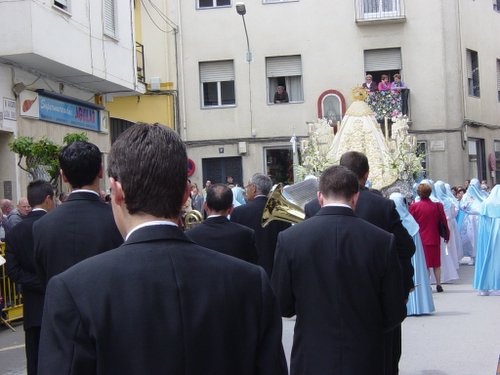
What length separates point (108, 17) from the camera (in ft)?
64.5

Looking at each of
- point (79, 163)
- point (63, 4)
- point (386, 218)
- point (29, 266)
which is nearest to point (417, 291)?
point (386, 218)

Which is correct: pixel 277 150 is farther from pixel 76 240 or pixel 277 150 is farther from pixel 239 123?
pixel 76 240

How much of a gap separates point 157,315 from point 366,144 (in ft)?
56.3

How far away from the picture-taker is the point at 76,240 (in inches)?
191

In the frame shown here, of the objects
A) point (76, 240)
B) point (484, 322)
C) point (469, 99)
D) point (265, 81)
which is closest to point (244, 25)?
point (265, 81)

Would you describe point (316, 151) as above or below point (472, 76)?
below

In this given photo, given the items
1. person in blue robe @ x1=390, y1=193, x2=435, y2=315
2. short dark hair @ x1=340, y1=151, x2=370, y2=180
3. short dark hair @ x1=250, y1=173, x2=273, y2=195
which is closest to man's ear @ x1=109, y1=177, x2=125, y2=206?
short dark hair @ x1=340, y1=151, x2=370, y2=180

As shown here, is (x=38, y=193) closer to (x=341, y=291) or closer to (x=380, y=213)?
(x=380, y=213)

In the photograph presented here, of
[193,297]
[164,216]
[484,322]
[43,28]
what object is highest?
[43,28]

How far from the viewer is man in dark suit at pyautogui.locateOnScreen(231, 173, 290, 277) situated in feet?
32.4

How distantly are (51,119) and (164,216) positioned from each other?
15.4m

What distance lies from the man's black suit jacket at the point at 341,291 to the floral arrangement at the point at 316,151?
1223 centimetres

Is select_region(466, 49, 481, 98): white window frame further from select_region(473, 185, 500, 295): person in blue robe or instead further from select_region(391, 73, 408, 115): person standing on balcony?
select_region(473, 185, 500, 295): person in blue robe

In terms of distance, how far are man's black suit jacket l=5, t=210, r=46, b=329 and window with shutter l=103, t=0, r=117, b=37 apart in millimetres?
13317
